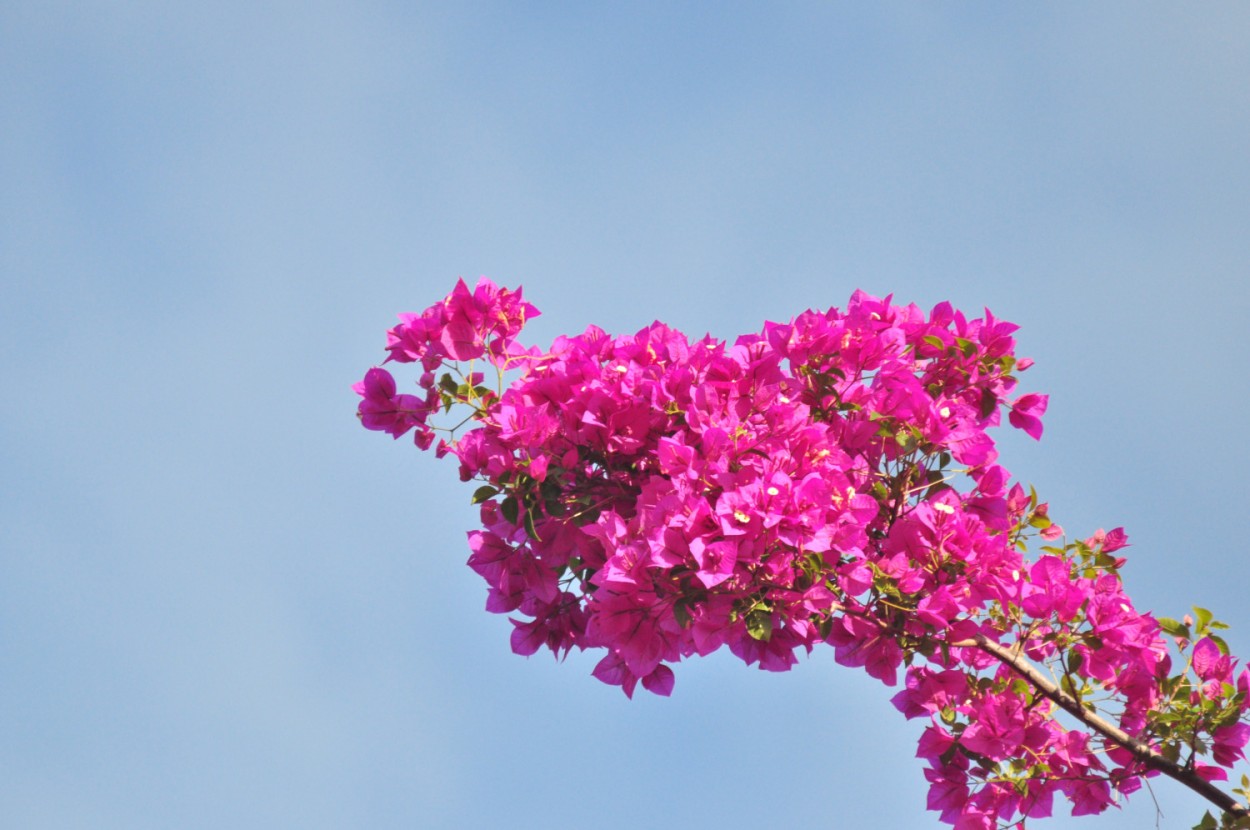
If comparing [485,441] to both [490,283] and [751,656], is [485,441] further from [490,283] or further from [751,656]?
[751,656]

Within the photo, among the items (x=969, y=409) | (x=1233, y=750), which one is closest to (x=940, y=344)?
(x=969, y=409)

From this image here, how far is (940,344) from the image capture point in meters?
3.23

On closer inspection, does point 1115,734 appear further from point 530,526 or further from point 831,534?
point 530,526

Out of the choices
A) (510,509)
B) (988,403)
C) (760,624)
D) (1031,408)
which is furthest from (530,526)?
(1031,408)

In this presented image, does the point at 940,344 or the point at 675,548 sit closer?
the point at 675,548

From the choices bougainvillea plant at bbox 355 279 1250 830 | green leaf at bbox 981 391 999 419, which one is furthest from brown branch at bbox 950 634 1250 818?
green leaf at bbox 981 391 999 419

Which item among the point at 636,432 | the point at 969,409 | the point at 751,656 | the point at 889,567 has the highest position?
the point at 969,409

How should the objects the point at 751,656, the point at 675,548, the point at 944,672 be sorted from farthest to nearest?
the point at 944,672
the point at 751,656
the point at 675,548

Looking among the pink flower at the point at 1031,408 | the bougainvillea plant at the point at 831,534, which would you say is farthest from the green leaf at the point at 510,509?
the pink flower at the point at 1031,408

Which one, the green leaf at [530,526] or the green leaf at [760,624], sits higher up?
the green leaf at [530,526]

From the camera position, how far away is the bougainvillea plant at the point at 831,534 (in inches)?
106

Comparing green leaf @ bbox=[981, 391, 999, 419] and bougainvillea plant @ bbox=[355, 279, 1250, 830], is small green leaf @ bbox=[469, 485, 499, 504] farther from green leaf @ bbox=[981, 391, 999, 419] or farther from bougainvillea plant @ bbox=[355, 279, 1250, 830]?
green leaf @ bbox=[981, 391, 999, 419]

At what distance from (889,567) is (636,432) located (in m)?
0.71

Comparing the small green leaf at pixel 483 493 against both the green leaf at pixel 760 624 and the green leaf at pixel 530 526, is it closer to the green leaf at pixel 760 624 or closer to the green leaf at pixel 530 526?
the green leaf at pixel 530 526
